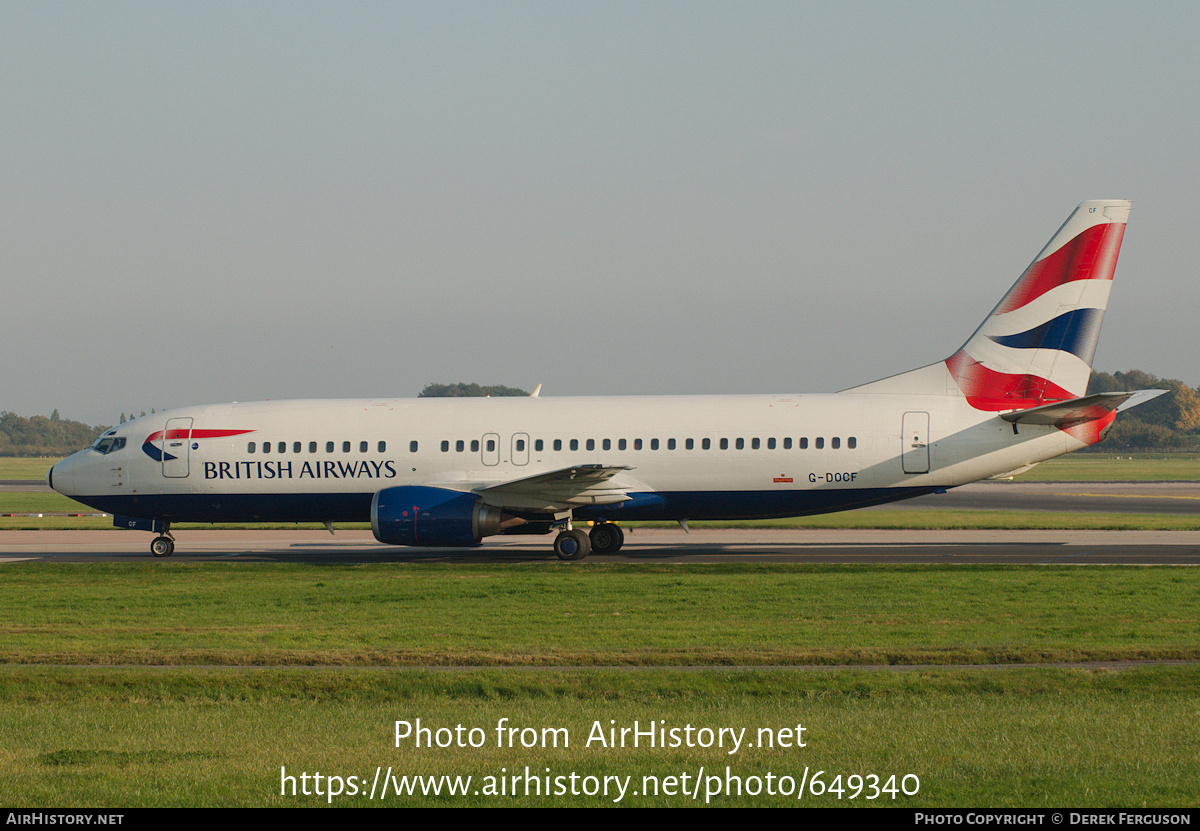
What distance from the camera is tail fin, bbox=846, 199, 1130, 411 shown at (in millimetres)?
28234

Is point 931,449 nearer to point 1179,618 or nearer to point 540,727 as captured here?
point 1179,618

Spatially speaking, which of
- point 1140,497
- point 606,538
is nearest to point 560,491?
point 606,538

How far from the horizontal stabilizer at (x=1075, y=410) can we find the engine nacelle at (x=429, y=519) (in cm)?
1340

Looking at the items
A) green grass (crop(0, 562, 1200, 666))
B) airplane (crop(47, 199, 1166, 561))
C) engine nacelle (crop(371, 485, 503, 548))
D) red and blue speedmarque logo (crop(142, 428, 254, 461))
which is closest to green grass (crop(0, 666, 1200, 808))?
green grass (crop(0, 562, 1200, 666))

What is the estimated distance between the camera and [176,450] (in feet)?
101

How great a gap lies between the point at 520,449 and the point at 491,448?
786 mm

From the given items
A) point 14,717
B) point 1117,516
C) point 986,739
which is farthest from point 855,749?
point 1117,516

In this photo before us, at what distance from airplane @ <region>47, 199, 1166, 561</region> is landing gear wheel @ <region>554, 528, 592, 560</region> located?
4cm

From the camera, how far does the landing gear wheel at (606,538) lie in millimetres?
30328

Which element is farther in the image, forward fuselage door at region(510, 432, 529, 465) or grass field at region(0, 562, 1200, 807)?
forward fuselage door at region(510, 432, 529, 465)

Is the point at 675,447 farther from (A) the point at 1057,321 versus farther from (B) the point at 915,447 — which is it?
(A) the point at 1057,321

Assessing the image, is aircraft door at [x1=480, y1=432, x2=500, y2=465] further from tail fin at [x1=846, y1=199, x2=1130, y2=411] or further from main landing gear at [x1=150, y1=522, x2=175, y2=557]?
tail fin at [x1=846, y1=199, x2=1130, y2=411]

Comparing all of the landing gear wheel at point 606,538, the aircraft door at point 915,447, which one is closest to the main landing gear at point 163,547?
the landing gear wheel at point 606,538
